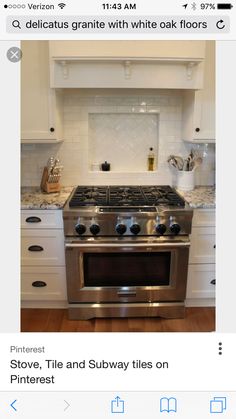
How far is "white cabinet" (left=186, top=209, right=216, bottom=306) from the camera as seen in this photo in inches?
75.9

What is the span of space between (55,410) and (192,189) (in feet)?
6.13

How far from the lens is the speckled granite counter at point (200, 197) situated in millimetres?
1892

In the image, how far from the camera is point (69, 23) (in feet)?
1.61

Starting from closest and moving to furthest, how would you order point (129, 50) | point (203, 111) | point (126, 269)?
point (129, 50) → point (126, 269) → point (203, 111)

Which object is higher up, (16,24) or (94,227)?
(16,24)

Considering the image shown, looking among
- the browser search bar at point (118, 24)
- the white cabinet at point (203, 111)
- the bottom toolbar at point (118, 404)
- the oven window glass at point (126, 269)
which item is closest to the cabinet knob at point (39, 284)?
the oven window glass at point (126, 269)

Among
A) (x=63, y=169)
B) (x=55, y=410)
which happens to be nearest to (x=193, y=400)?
(x=55, y=410)

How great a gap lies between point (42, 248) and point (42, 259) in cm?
7

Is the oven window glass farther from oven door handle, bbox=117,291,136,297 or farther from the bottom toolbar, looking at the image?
the bottom toolbar

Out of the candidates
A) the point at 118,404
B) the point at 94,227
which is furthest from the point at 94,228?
the point at 118,404

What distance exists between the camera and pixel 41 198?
1.99 meters

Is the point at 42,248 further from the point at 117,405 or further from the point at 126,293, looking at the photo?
the point at 117,405

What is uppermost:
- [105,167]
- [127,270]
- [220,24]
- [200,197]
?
[220,24]

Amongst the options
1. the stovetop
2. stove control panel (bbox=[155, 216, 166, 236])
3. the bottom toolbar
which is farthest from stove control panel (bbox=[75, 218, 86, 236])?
the bottom toolbar
